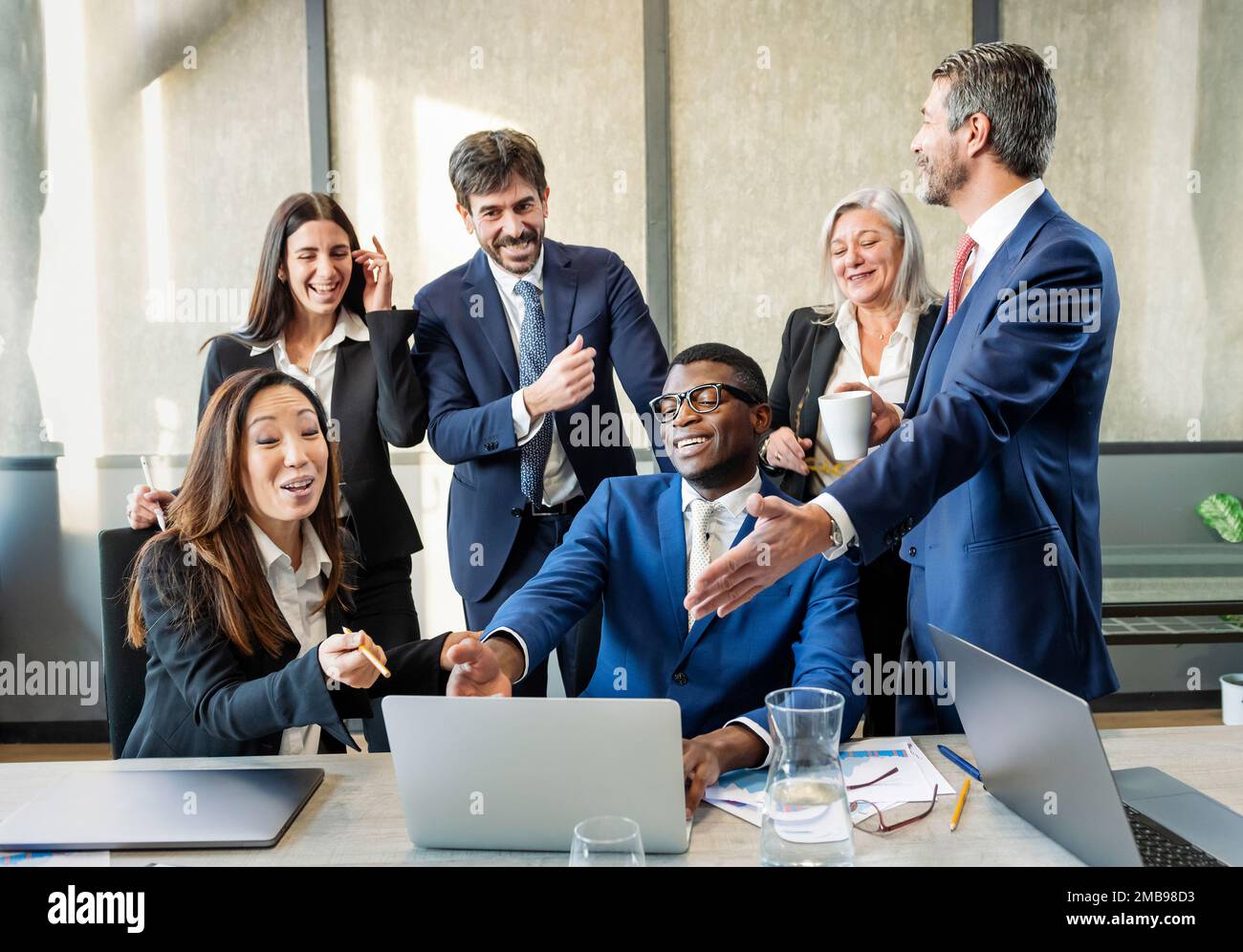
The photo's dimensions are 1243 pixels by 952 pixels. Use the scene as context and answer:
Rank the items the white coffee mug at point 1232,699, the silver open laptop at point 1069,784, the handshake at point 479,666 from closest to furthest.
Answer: the silver open laptop at point 1069,784
the handshake at point 479,666
the white coffee mug at point 1232,699

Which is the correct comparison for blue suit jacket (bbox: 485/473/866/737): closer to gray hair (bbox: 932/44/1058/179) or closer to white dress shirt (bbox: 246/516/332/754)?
white dress shirt (bbox: 246/516/332/754)

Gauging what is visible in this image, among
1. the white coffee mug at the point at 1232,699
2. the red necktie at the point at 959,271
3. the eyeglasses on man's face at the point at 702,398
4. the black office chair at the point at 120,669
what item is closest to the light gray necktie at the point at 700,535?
the eyeglasses on man's face at the point at 702,398

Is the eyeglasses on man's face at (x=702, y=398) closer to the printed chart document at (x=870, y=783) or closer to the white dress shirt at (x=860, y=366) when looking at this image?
the white dress shirt at (x=860, y=366)

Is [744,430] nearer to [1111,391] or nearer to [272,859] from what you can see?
[272,859]

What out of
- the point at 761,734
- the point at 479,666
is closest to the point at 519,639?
the point at 479,666

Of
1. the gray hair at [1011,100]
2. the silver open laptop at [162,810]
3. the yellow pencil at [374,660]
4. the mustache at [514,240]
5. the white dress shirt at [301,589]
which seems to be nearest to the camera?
the silver open laptop at [162,810]

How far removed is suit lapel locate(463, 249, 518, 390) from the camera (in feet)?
8.53

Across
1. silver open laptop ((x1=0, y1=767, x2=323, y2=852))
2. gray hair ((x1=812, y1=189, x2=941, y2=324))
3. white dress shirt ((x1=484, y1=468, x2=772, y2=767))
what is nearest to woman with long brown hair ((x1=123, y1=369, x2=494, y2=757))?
silver open laptop ((x1=0, y1=767, x2=323, y2=852))

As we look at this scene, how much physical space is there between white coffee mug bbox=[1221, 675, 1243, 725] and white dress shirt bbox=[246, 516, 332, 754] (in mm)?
3485

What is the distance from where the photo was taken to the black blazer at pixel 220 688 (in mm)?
1625

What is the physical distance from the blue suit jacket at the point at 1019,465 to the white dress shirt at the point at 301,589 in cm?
104

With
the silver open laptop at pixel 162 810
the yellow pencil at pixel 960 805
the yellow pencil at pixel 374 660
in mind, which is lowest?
the yellow pencil at pixel 960 805

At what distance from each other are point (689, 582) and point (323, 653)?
683 mm

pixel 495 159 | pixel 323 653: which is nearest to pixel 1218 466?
pixel 495 159
